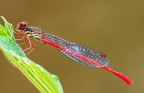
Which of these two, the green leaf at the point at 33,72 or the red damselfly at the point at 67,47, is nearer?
the green leaf at the point at 33,72

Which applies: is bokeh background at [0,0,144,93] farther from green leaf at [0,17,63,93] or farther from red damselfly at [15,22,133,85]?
green leaf at [0,17,63,93]

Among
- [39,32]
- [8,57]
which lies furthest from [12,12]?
[8,57]

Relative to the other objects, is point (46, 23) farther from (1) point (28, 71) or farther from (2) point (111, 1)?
(1) point (28, 71)

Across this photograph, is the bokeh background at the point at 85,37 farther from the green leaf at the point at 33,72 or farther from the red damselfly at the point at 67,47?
the green leaf at the point at 33,72

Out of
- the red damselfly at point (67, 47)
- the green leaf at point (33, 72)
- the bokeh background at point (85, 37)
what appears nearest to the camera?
the green leaf at point (33, 72)

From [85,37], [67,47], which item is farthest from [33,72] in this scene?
[85,37]

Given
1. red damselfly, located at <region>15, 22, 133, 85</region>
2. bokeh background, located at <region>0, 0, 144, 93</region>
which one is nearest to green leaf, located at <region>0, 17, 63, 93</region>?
red damselfly, located at <region>15, 22, 133, 85</region>

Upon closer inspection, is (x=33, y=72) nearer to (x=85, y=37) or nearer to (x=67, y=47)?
(x=67, y=47)

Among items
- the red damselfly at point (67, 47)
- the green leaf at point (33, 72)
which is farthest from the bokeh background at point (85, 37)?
the green leaf at point (33, 72)
